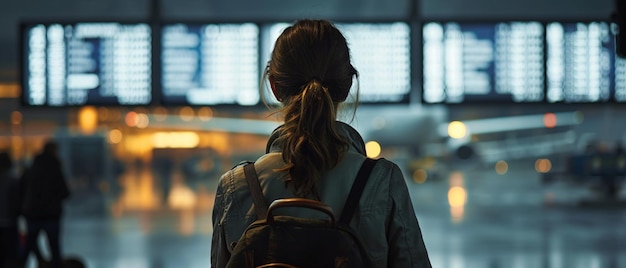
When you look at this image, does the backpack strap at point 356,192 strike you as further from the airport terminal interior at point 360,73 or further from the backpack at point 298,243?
the airport terminal interior at point 360,73

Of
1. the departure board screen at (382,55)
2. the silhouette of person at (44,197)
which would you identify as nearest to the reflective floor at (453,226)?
the silhouette of person at (44,197)

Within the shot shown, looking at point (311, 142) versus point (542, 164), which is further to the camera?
point (542, 164)

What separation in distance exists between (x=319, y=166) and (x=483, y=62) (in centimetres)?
558

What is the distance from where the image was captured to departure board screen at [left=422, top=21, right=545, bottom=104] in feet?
23.3

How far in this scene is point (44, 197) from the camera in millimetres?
7453

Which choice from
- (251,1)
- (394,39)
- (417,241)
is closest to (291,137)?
(417,241)

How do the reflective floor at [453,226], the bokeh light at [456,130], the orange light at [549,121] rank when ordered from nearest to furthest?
the reflective floor at [453,226] → the bokeh light at [456,130] → the orange light at [549,121]

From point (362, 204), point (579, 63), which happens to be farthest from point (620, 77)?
point (362, 204)

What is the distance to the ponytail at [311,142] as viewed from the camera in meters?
1.74

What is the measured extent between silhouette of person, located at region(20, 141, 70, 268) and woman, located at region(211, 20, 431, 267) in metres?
5.98

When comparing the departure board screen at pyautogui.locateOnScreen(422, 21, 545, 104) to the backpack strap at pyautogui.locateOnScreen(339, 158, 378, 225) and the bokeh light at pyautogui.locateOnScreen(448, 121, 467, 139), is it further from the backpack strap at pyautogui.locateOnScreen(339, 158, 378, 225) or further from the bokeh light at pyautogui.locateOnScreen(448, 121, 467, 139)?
the bokeh light at pyautogui.locateOnScreen(448, 121, 467, 139)

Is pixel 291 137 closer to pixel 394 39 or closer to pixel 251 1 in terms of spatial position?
pixel 394 39

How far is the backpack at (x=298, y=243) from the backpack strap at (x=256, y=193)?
0.04 metres

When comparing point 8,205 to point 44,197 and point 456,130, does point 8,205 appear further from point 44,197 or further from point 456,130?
point 456,130
